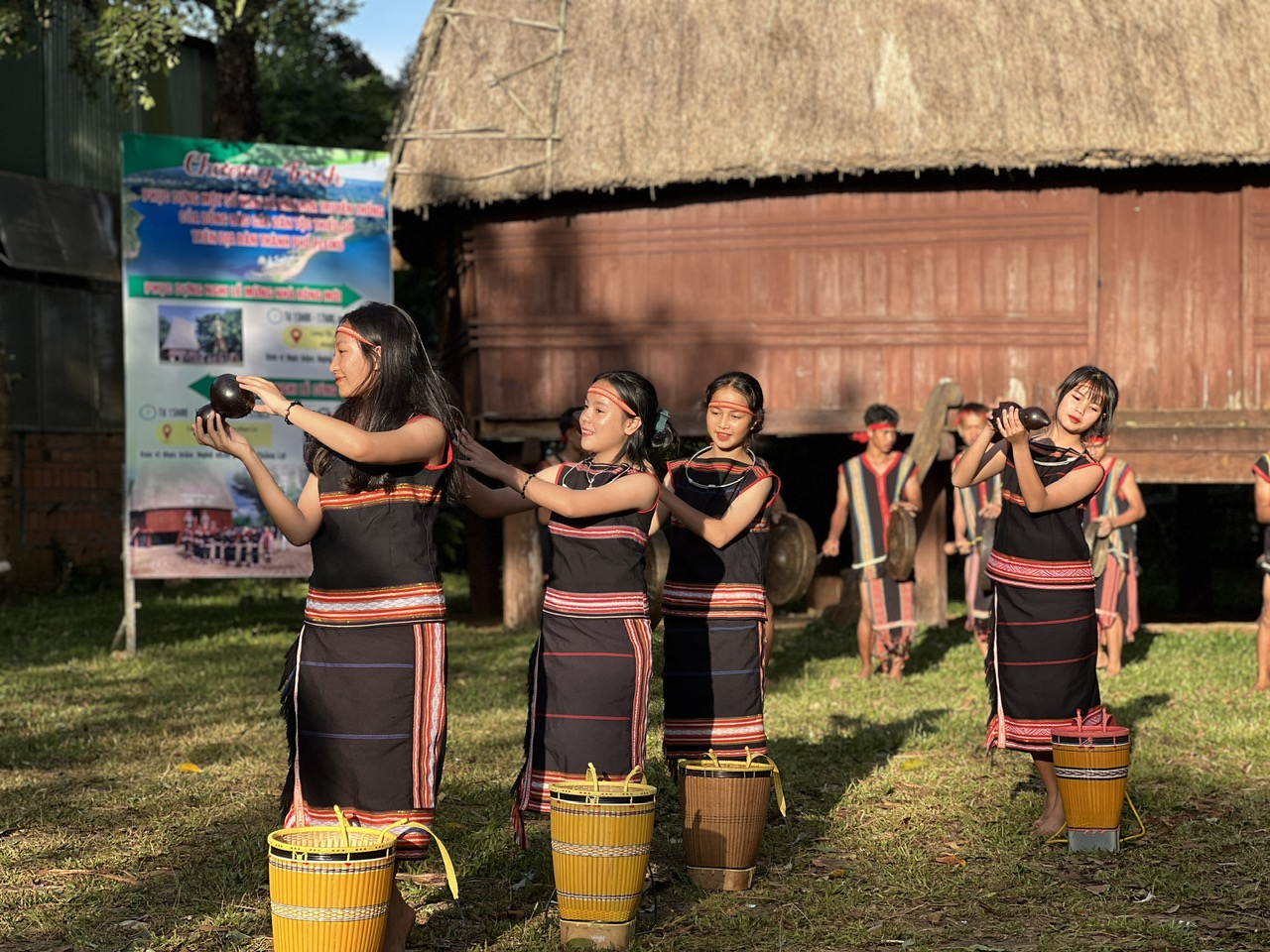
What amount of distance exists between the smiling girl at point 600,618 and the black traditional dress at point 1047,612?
5.70ft

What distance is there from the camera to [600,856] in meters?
4.61

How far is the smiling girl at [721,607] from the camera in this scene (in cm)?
573

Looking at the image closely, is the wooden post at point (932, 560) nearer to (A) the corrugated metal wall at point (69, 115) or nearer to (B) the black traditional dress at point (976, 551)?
(B) the black traditional dress at point (976, 551)

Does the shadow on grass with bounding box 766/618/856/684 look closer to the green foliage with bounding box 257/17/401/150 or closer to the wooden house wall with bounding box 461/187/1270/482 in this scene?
the wooden house wall with bounding box 461/187/1270/482

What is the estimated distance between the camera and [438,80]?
14.8m

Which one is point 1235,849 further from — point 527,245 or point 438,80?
point 438,80

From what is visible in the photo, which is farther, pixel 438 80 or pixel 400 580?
pixel 438 80

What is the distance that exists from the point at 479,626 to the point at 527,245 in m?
3.68

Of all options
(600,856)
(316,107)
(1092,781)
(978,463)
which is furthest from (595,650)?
(316,107)

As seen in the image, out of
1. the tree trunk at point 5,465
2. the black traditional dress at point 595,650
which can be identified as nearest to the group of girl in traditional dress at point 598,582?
the black traditional dress at point 595,650

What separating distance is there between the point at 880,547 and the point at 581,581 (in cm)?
594

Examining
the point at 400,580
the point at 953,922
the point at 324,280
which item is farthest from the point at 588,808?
the point at 324,280

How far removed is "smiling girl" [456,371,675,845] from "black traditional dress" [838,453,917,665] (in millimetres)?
5783

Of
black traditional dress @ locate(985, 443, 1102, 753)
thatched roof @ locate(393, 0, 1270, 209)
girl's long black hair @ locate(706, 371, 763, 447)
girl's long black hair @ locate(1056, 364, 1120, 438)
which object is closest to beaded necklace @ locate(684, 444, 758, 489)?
girl's long black hair @ locate(706, 371, 763, 447)
